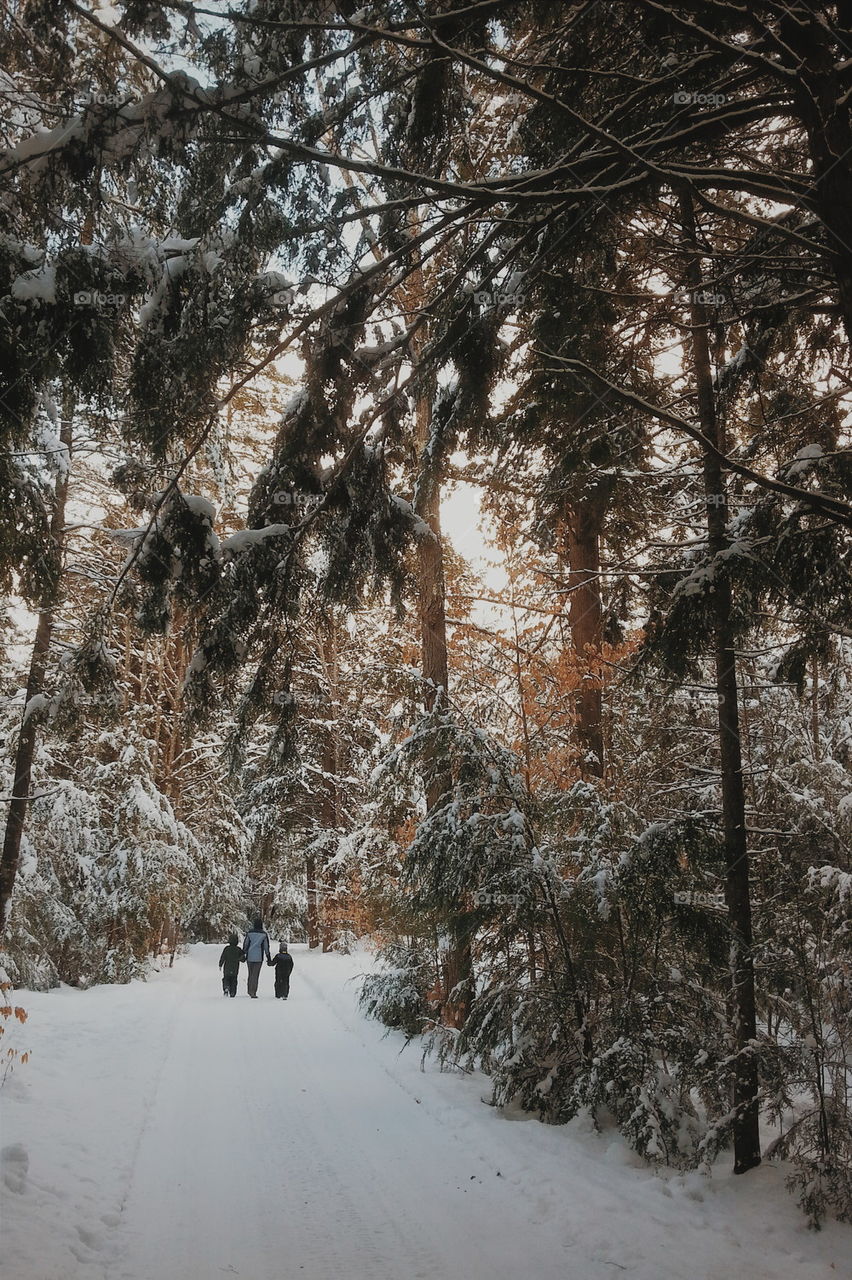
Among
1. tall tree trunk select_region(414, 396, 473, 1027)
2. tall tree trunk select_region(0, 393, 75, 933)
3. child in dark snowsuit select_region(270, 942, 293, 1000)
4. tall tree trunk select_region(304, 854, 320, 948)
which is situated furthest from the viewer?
tall tree trunk select_region(304, 854, 320, 948)

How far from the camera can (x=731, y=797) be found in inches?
229

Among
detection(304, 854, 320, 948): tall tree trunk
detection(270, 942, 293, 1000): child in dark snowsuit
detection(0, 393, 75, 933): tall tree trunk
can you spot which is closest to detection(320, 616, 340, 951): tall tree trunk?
detection(304, 854, 320, 948): tall tree trunk

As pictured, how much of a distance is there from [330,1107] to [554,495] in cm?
637

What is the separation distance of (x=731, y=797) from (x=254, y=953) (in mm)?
12855

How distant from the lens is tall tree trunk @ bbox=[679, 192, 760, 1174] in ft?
17.5

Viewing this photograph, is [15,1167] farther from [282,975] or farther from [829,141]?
[282,975]

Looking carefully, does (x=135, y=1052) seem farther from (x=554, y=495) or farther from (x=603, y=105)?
(x=603, y=105)

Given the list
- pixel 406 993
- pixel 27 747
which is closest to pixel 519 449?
pixel 406 993

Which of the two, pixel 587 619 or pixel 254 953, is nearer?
pixel 587 619

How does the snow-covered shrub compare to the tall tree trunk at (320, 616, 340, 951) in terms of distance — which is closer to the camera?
the snow-covered shrub

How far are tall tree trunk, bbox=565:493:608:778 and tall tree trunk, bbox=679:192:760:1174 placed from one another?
65.4 inches

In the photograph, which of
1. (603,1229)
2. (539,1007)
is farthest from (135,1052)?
(603,1229)

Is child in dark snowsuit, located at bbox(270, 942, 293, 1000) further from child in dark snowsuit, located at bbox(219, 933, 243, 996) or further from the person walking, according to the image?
child in dark snowsuit, located at bbox(219, 933, 243, 996)

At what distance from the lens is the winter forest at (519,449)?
391 cm
